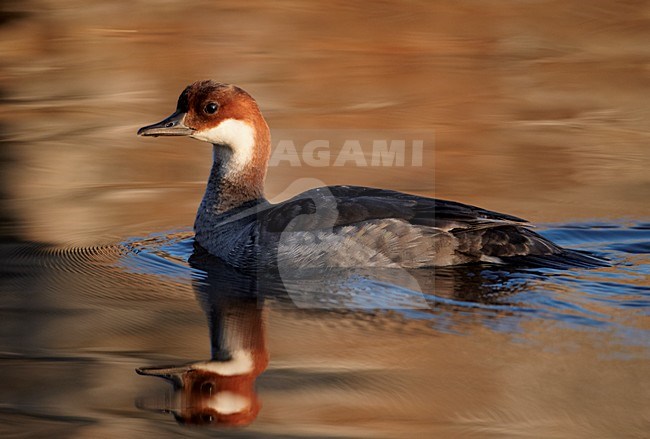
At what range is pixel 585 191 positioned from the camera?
336 inches

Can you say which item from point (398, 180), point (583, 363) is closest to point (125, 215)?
point (398, 180)

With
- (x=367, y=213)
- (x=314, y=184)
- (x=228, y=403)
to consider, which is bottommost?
(x=228, y=403)

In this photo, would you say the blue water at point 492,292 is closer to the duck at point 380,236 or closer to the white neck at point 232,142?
the duck at point 380,236

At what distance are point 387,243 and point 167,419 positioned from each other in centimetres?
243

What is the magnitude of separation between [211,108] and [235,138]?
0.90ft

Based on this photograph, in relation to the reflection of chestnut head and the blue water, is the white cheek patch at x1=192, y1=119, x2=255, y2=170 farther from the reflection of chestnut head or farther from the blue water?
the reflection of chestnut head

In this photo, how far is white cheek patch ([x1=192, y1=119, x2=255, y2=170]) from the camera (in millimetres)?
7207

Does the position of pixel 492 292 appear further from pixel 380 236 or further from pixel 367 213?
pixel 367 213

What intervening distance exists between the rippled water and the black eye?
95cm

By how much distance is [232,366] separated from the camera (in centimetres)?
520

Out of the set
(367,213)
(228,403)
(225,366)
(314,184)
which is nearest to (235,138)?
(367,213)
